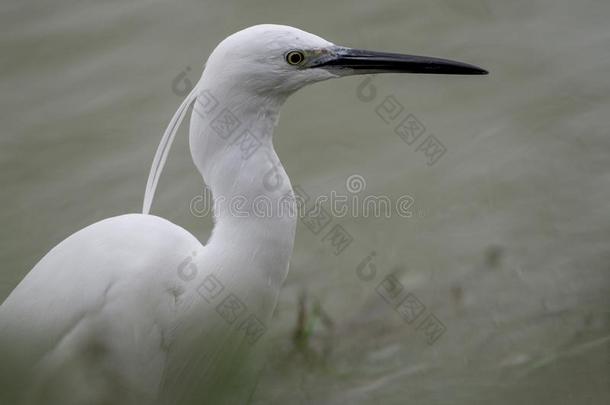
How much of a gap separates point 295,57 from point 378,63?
1.01 ft

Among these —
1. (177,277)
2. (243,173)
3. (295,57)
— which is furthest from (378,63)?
(177,277)

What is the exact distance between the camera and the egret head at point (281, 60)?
2.55m

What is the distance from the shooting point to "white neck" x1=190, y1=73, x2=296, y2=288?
2.57 meters

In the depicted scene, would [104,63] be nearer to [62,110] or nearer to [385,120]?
[62,110]

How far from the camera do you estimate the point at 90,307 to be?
8.94 ft

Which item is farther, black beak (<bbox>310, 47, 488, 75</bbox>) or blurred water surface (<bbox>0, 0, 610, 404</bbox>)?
blurred water surface (<bbox>0, 0, 610, 404</bbox>)

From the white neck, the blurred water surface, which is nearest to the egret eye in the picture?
the white neck

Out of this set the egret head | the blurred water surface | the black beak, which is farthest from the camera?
the blurred water surface

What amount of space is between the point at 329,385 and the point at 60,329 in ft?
3.81

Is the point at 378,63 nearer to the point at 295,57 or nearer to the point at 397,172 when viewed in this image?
the point at 295,57

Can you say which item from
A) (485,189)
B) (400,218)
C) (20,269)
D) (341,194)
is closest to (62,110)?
(20,269)

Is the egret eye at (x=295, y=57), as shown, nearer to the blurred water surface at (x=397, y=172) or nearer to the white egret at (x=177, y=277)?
the white egret at (x=177, y=277)

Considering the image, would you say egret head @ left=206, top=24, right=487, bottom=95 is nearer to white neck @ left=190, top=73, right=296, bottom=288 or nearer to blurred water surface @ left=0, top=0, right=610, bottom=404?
white neck @ left=190, top=73, right=296, bottom=288

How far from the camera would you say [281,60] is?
8.54 ft
